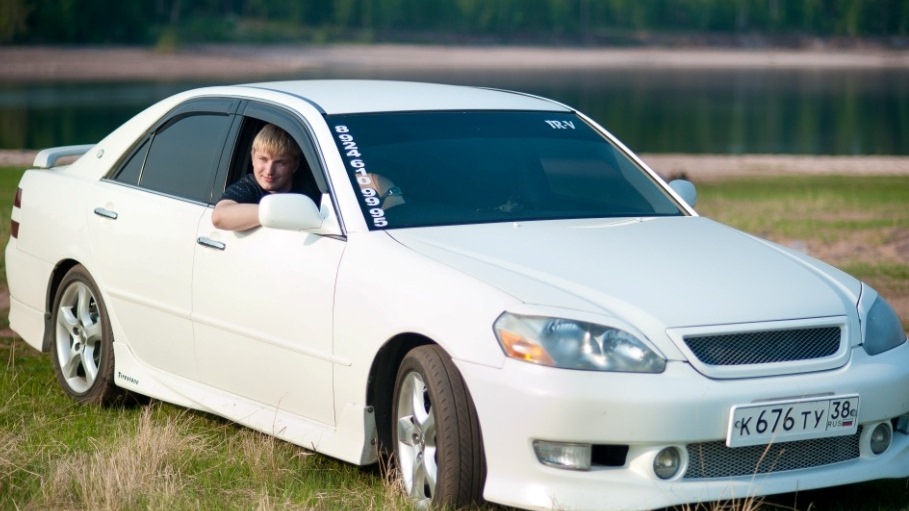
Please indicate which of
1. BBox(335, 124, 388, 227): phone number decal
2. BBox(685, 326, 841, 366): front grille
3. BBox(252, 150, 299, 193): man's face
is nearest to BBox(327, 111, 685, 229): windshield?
BBox(335, 124, 388, 227): phone number decal

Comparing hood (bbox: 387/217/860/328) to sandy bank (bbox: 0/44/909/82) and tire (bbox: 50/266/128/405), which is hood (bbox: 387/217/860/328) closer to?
tire (bbox: 50/266/128/405)

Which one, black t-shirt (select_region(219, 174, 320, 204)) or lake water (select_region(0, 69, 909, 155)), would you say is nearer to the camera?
black t-shirt (select_region(219, 174, 320, 204))

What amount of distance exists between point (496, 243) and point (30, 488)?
1833 mm

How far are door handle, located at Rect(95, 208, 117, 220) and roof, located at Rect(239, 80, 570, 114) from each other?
0.83 meters

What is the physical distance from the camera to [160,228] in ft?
20.5

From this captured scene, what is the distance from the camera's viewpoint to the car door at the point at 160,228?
6.14 meters

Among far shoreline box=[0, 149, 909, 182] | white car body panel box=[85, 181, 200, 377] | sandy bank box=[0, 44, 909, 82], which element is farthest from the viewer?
sandy bank box=[0, 44, 909, 82]

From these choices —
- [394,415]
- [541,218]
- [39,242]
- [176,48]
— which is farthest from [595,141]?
[176,48]

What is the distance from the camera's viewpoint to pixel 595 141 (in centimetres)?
643

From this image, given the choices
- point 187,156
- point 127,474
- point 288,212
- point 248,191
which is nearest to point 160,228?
point 187,156

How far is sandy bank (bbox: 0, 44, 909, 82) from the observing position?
3440 inches

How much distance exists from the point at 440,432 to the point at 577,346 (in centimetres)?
53

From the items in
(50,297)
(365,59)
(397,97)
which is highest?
(397,97)

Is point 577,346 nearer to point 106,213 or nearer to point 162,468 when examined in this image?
point 162,468
